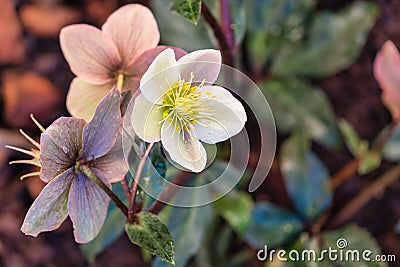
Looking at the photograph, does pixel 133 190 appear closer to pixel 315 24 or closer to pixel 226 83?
pixel 226 83

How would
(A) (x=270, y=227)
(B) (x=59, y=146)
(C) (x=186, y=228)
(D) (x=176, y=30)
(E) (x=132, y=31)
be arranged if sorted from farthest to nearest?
(D) (x=176, y=30), (A) (x=270, y=227), (C) (x=186, y=228), (E) (x=132, y=31), (B) (x=59, y=146)

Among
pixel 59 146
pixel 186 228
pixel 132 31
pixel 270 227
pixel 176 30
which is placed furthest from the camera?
pixel 176 30

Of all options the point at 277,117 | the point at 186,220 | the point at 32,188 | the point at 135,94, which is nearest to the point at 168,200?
the point at 186,220

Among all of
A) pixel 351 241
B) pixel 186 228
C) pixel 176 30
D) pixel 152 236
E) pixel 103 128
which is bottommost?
pixel 351 241

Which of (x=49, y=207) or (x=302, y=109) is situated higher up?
(x=49, y=207)

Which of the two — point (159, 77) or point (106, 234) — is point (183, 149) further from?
point (106, 234)

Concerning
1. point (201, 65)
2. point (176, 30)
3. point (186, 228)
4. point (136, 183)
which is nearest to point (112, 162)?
point (136, 183)

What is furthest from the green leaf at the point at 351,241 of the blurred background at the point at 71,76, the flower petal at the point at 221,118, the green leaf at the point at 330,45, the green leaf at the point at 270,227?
the flower petal at the point at 221,118

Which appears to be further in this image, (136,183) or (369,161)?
(369,161)
